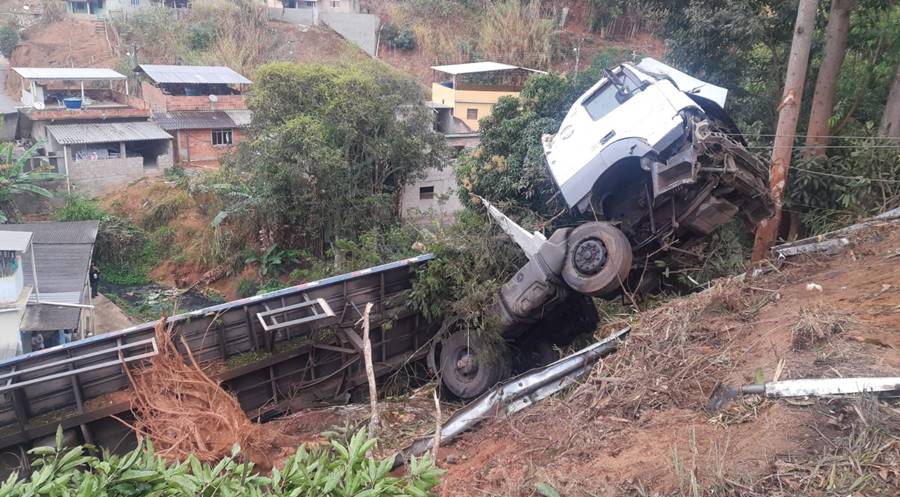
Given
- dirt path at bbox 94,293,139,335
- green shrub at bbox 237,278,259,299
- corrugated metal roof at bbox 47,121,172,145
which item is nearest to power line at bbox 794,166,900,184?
green shrub at bbox 237,278,259,299

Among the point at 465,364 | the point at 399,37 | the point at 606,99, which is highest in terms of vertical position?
the point at 399,37

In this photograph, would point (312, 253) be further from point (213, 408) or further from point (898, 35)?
point (898, 35)

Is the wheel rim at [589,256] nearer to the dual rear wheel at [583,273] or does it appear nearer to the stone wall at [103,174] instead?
the dual rear wheel at [583,273]

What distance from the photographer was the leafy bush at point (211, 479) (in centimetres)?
215

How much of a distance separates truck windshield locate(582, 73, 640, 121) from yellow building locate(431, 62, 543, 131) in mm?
15812

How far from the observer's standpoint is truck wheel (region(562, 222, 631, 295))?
240 inches

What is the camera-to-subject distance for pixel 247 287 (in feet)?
54.2

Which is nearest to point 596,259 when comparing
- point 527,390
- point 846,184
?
point 527,390

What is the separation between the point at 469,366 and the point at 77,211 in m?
15.7

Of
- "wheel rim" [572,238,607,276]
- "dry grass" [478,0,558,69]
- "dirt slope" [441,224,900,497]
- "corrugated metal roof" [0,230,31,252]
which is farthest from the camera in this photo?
"dry grass" [478,0,558,69]

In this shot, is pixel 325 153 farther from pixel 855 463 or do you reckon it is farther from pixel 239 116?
pixel 855 463

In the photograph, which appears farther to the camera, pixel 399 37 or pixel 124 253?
pixel 399 37

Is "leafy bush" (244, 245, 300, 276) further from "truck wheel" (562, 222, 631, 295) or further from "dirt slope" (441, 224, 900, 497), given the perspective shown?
"dirt slope" (441, 224, 900, 497)

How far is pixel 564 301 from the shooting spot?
734 cm
